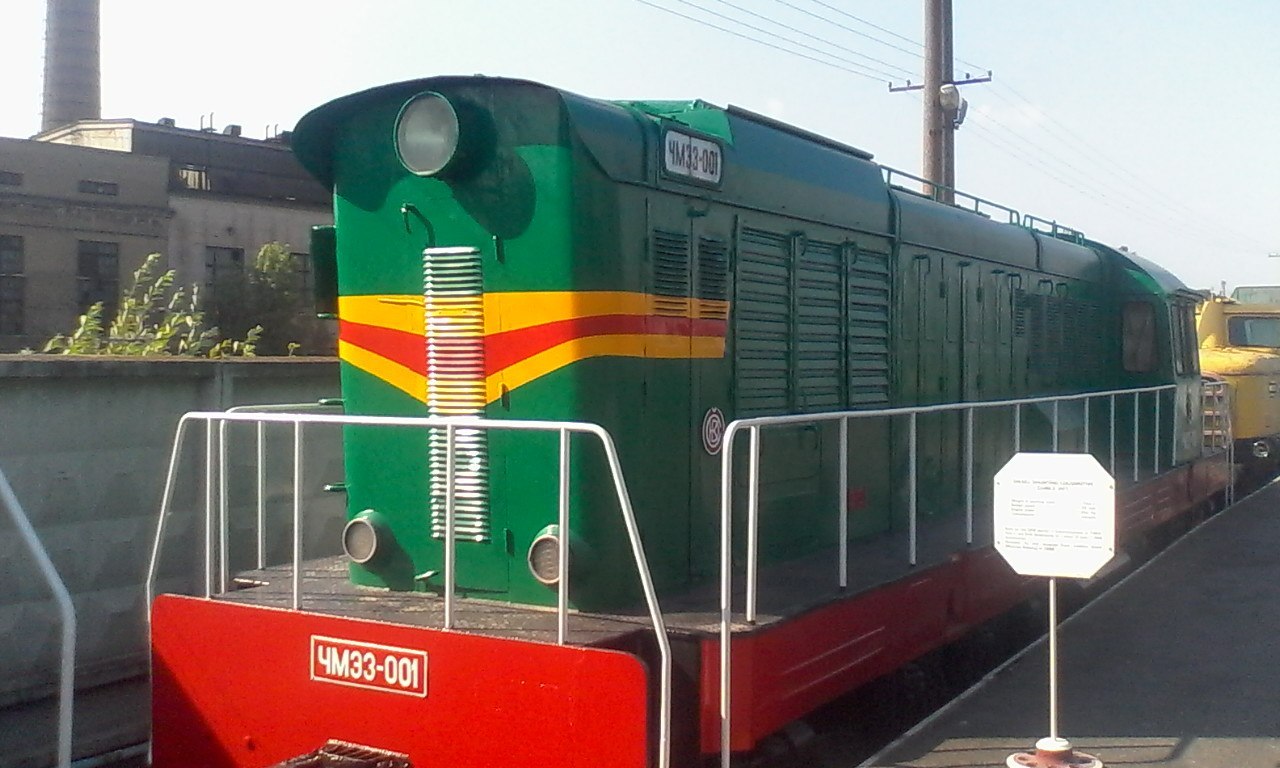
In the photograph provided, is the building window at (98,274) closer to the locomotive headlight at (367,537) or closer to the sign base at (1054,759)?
the locomotive headlight at (367,537)

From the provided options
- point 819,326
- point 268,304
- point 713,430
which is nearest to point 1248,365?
point 819,326

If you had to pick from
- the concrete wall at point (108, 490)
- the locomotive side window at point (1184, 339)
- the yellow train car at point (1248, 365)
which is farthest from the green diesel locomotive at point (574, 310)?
the yellow train car at point (1248, 365)

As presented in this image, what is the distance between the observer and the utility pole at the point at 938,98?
49.7 feet

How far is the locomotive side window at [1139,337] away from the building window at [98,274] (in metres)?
32.9

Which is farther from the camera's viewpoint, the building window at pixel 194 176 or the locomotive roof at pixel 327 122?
the building window at pixel 194 176

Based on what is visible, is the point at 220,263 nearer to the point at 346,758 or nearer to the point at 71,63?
the point at 71,63

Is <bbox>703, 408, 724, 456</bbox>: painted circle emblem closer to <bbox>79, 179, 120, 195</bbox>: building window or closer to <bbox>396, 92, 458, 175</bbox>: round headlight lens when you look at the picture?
<bbox>396, 92, 458, 175</bbox>: round headlight lens

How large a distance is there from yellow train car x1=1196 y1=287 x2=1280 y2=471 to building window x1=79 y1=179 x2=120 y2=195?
31.8 meters

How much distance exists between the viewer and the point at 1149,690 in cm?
574

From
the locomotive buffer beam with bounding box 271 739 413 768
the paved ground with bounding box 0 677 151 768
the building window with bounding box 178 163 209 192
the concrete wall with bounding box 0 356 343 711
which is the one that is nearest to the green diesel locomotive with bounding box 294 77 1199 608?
the locomotive buffer beam with bounding box 271 739 413 768

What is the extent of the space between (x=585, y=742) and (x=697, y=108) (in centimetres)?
284

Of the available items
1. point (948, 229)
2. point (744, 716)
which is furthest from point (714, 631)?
point (948, 229)

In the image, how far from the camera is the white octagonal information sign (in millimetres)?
4598

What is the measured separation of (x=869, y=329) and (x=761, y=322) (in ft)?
4.10
